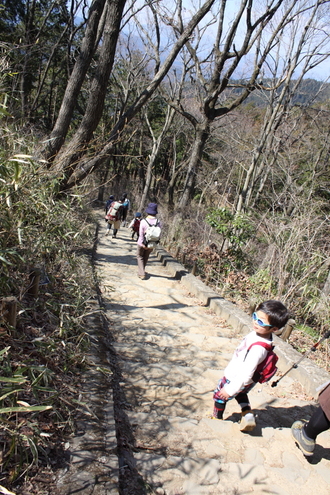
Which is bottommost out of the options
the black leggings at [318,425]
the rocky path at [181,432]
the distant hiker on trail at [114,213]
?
the distant hiker on trail at [114,213]

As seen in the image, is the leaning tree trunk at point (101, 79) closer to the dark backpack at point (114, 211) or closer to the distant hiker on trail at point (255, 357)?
the dark backpack at point (114, 211)

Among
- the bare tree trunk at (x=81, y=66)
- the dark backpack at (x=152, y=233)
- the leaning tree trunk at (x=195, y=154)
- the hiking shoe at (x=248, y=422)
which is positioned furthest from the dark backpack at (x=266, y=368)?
the leaning tree trunk at (x=195, y=154)

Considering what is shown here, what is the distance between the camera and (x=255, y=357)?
9.45ft

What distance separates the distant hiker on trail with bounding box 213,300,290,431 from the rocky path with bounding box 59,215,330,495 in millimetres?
331

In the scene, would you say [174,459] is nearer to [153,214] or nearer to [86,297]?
[86,297]

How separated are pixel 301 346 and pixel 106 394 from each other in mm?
3871

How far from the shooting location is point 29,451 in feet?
6.61

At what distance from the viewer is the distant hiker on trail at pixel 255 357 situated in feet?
9.50

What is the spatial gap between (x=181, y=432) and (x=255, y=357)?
0.87 m

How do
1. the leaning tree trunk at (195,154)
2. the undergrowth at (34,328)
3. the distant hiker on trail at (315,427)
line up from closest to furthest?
the undergrowth at (34,328) < the distant hiker on trail at (315,427) < the leaning tree trunk at (195,154)

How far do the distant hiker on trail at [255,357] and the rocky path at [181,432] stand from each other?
331 mm

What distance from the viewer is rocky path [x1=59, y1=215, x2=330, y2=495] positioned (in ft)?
7.63

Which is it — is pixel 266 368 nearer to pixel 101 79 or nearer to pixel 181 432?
pixel 181 432

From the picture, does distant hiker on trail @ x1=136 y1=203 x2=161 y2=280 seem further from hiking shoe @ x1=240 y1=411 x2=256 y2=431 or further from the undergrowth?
hiking shoe @ x1=240 y1=411 x2=256 y2=431
